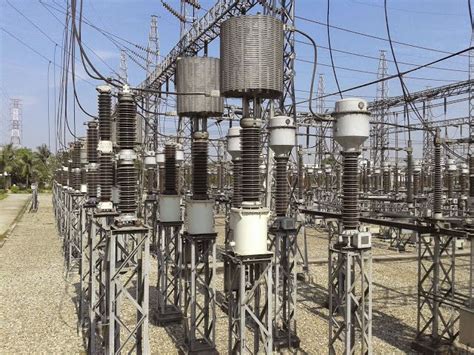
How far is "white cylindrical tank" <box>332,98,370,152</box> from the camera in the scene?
6766 mm

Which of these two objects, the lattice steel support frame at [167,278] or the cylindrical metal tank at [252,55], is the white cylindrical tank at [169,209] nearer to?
the lattice steel support frame at [167,278]

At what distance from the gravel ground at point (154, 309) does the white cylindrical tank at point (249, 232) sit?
160 inches

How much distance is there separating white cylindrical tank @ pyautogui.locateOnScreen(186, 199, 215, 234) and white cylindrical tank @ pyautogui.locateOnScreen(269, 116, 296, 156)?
2138 mm

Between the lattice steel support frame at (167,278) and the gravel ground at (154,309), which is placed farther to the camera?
the lattice steel support frame at (167,278)

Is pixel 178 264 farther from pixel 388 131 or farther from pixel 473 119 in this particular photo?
pixel 388 131

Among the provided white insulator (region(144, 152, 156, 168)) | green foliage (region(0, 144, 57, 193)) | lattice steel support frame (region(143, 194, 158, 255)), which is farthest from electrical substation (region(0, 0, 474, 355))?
green foliage (region(0, 144, 57, 193))

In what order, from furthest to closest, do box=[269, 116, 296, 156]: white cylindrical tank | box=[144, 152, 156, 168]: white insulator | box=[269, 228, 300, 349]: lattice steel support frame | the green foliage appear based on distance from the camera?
1. the green foliage
2. box=[144, 152, 156, 168]: white insulator
3. box=[269, 228, 300, 349]: lattice steel support frame
4. box=[269, 116, 296, 156]: white cylindrical tank

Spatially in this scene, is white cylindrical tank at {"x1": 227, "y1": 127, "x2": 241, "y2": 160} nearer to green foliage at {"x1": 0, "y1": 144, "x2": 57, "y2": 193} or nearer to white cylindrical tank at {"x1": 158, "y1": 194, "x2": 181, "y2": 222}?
white cylindrical tank at {"x1": 158, "y1": 194, "x2": 181, "y2": 222}

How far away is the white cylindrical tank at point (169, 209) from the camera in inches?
413

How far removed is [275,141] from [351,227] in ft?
10.9

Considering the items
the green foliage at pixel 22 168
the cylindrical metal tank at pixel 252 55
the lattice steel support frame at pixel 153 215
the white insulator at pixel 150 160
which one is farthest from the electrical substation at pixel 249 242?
the green foliage at pixel 22 168

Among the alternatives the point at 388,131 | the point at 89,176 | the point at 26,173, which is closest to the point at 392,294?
the point at 89,176

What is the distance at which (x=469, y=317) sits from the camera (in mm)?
8070

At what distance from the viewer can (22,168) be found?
67688 mm
